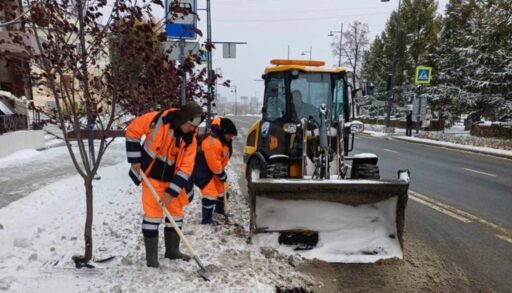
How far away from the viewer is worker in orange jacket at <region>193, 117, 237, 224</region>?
539 cm

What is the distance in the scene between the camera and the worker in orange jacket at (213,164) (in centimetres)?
539

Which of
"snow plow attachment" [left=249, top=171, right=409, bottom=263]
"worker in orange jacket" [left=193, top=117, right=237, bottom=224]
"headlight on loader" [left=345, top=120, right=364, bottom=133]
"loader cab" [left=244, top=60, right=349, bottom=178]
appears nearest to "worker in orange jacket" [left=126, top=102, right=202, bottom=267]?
"snow plow attachment" [left=249, top=171, right=409, bottom=263]

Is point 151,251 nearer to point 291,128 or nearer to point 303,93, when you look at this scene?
point 291,128

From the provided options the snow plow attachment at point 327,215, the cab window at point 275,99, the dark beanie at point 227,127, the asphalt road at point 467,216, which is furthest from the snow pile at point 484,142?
the dark beanie at point 227,127

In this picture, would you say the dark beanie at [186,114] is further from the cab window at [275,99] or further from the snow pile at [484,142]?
the snow pile at [484,142]

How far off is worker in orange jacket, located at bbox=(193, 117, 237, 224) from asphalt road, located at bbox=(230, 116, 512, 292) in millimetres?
2711

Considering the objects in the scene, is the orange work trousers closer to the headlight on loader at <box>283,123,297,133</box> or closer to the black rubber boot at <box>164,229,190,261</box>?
the black rubber boot at <box>164,229,190,261</box>

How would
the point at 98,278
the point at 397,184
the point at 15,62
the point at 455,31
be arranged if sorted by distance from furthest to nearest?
1. the point at 455,31
2. the point at 397,184
3. the point at 15,62
4. the point at 98,278

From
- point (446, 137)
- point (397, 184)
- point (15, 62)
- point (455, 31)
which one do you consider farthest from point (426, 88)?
point (15, 62)

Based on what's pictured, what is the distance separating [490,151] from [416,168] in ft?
22.0

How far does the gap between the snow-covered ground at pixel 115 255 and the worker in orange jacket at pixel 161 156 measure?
403 millimetres

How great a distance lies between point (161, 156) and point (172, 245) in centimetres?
97

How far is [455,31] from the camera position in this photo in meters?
28.0

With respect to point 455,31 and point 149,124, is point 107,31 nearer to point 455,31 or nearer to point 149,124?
point 149,124
